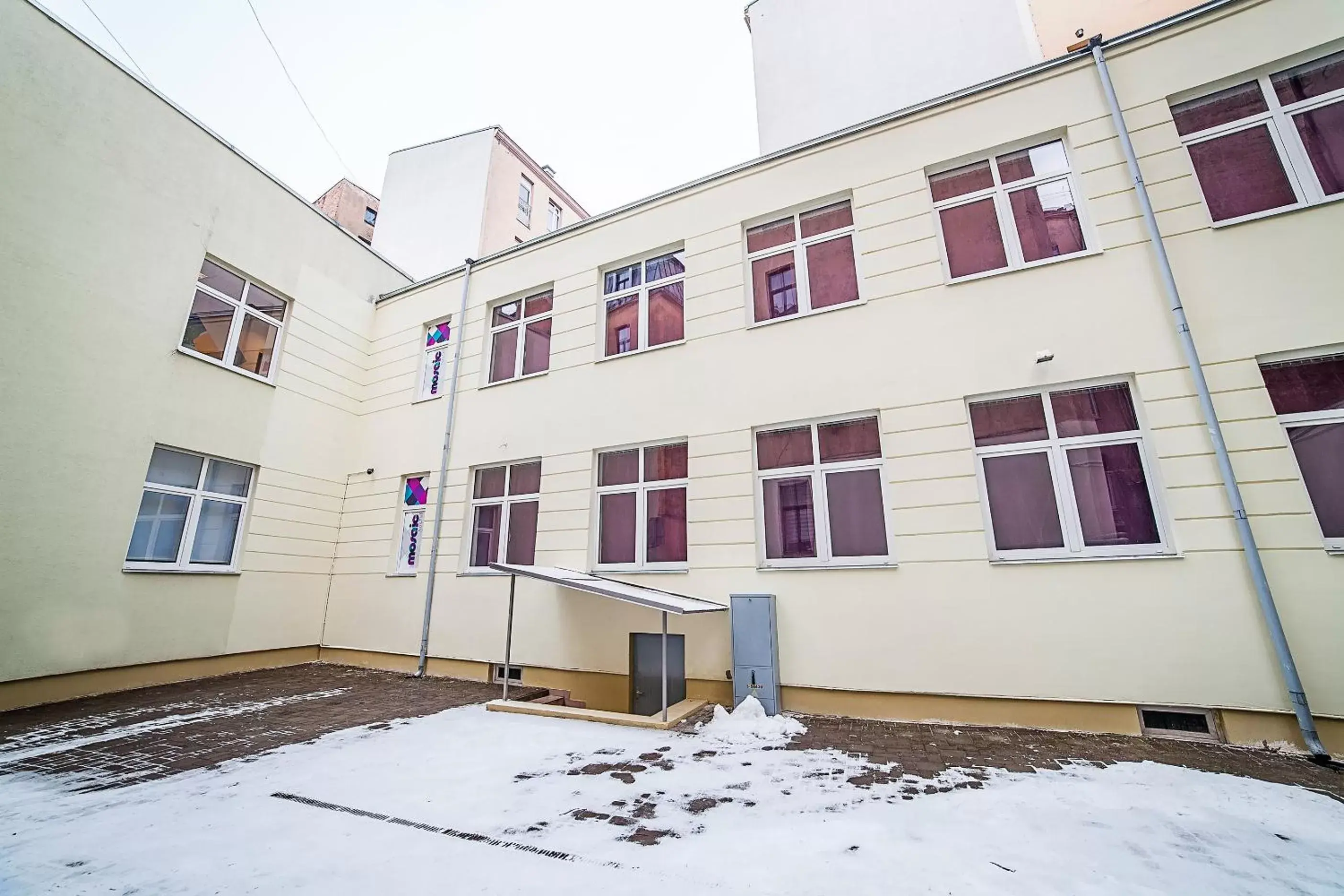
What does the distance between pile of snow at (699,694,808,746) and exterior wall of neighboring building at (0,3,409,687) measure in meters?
7.73

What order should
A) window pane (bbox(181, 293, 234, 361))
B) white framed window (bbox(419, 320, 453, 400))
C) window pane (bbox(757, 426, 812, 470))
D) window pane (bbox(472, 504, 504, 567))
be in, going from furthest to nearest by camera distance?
white framed window (bbox(419, 320, 453, 400)) → window pane (bbox(472, 504, 504, 567)) → window pane (bbox(181, 293, 234, 361)) → window pane (bbox(757, 426, 812, 470))

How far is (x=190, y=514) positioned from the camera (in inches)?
317

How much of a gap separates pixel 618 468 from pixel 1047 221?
237 inches

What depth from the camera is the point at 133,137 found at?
25.5 ft

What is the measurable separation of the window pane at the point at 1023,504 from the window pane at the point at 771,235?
13.2 feet

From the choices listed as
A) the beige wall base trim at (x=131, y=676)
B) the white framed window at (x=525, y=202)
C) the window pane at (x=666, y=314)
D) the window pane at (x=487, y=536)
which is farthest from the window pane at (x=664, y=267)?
the white framed window at (x=525, y=202)

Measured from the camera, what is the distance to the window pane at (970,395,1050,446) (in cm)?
554

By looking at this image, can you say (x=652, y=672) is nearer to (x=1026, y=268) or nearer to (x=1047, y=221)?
(x=1026, y=268)

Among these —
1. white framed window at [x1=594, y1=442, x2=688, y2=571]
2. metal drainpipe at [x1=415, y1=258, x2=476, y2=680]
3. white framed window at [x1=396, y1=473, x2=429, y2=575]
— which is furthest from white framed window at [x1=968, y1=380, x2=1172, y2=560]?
white framed window at [x1=396, y1=473, x2=429, y2=575]

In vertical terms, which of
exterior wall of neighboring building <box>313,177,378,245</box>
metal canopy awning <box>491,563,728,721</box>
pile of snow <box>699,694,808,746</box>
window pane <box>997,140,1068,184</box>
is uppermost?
exterior wall of neighboring building <box>313,177,378,245</box>

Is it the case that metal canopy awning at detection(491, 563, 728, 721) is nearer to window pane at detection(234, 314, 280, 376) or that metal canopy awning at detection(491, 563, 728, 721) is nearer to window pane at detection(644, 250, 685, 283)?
window pane at detection(644, 250, 685, 283)

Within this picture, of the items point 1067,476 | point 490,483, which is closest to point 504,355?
Result: point 490,483

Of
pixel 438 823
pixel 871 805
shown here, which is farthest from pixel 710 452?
pixel 438 823

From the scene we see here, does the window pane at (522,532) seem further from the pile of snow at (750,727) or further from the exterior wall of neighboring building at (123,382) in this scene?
the exterior wall of neighboring building at (123,382)
